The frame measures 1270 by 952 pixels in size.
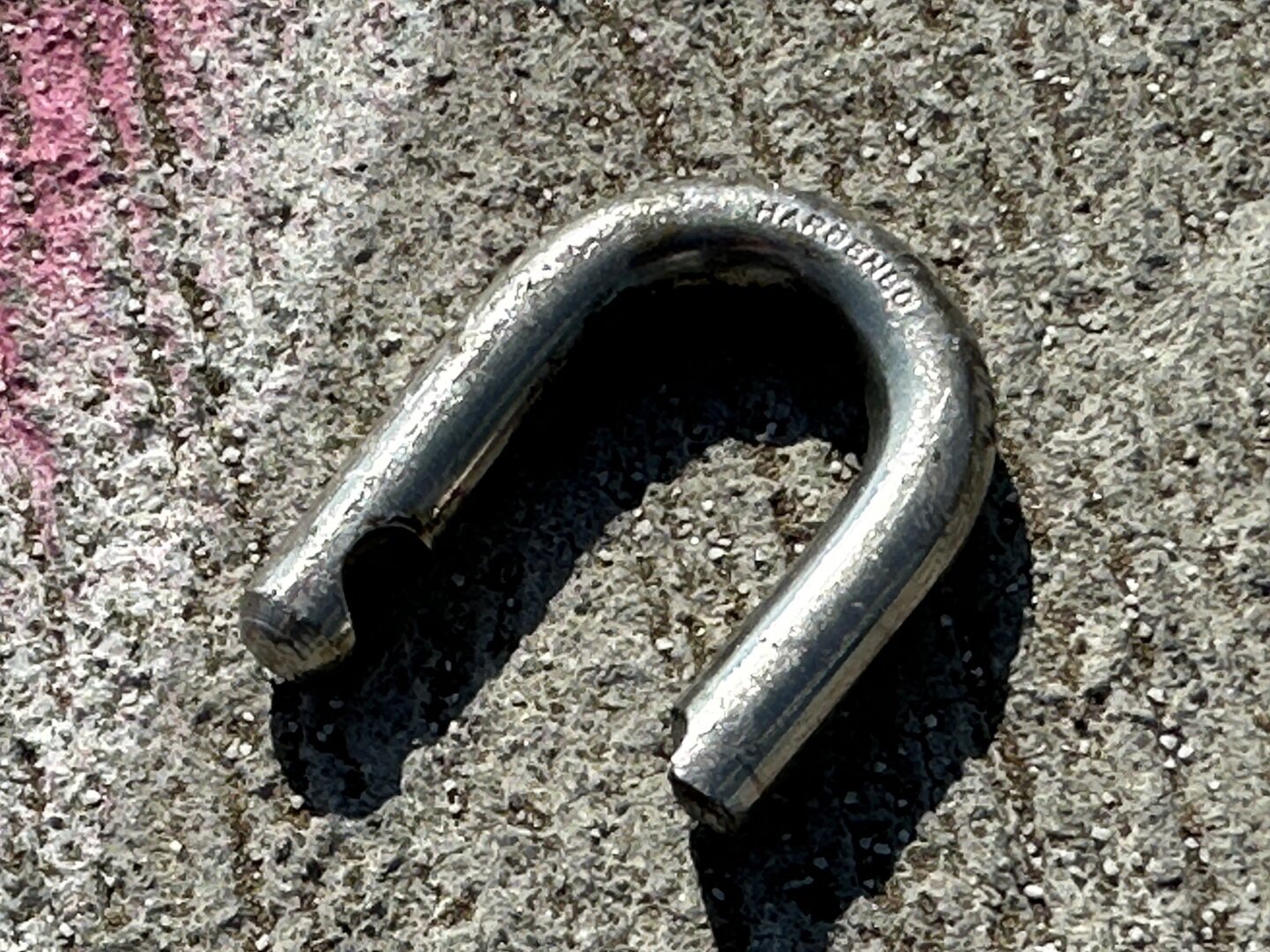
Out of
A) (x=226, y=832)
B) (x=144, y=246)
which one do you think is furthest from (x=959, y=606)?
(x=144, y=246)

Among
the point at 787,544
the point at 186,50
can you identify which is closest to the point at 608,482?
the point at 787,544

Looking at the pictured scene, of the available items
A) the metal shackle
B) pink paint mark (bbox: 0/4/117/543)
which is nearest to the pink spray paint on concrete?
pink paint mark (bbox: 0/4/117/543)

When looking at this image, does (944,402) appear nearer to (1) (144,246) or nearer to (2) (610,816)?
(2) (610,816)

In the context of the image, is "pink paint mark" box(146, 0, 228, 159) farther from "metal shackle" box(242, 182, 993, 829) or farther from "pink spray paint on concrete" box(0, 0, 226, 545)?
"metal shackle" box(242, 182, 993, 829)

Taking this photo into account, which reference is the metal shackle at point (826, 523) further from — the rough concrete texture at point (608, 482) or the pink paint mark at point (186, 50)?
the pink paint mark at point (186, 50)

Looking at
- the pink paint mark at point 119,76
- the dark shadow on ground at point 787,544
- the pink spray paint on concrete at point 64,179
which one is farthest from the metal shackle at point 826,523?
the pink paint mark at point 119,76

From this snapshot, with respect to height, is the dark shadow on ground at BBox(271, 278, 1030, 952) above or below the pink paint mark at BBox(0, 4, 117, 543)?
below
